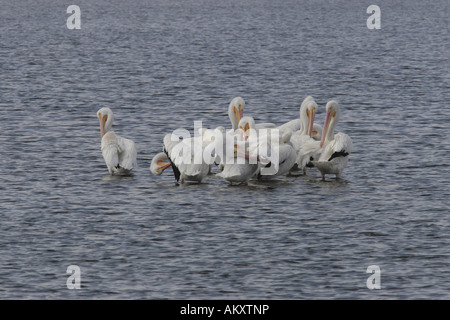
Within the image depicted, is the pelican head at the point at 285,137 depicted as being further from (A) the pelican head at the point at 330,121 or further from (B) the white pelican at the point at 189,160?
(B) the white pelican at the point at 189,160

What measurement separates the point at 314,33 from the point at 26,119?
101 ft

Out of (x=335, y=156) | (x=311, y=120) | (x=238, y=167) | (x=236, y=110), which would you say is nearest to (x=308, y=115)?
(x=311, y=120)

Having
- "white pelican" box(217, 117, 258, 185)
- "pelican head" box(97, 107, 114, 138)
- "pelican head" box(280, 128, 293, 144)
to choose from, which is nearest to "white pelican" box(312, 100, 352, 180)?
"pelican head" box(280, 128, 293, 144)

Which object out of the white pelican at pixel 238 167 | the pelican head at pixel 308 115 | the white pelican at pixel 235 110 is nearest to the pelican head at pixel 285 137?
the white pelican at pixel 238 167

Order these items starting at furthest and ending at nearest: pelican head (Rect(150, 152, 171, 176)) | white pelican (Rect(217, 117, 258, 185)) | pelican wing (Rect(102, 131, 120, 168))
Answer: pelican head (Rect(150, 152, 171, 176)), pelican wing (Rect(102, 131, 120, 168)), white pelican (Rect(217, 117, 258, 185))

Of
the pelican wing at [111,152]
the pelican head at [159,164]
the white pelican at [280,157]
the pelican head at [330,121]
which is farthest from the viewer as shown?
the pelican head at [330,121]

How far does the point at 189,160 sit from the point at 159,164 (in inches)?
48.2

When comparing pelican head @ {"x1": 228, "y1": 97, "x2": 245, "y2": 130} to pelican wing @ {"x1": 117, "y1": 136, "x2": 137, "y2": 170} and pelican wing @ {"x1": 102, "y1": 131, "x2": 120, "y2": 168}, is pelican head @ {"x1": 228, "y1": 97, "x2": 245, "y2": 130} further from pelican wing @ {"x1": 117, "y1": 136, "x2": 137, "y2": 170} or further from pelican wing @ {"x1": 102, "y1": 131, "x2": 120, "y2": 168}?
pelican wing @ {"x1": 102, "y1": 131, "x2": 120, "y2": 168}

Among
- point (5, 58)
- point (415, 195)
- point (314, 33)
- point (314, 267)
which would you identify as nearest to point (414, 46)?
point (314, 33)

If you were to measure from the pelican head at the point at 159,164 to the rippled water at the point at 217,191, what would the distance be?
196 mm

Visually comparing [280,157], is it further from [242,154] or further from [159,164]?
[159,164]

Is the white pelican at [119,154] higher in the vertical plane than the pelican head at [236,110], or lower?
lower

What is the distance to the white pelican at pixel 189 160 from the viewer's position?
17.9 meters

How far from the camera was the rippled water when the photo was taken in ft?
43.2
